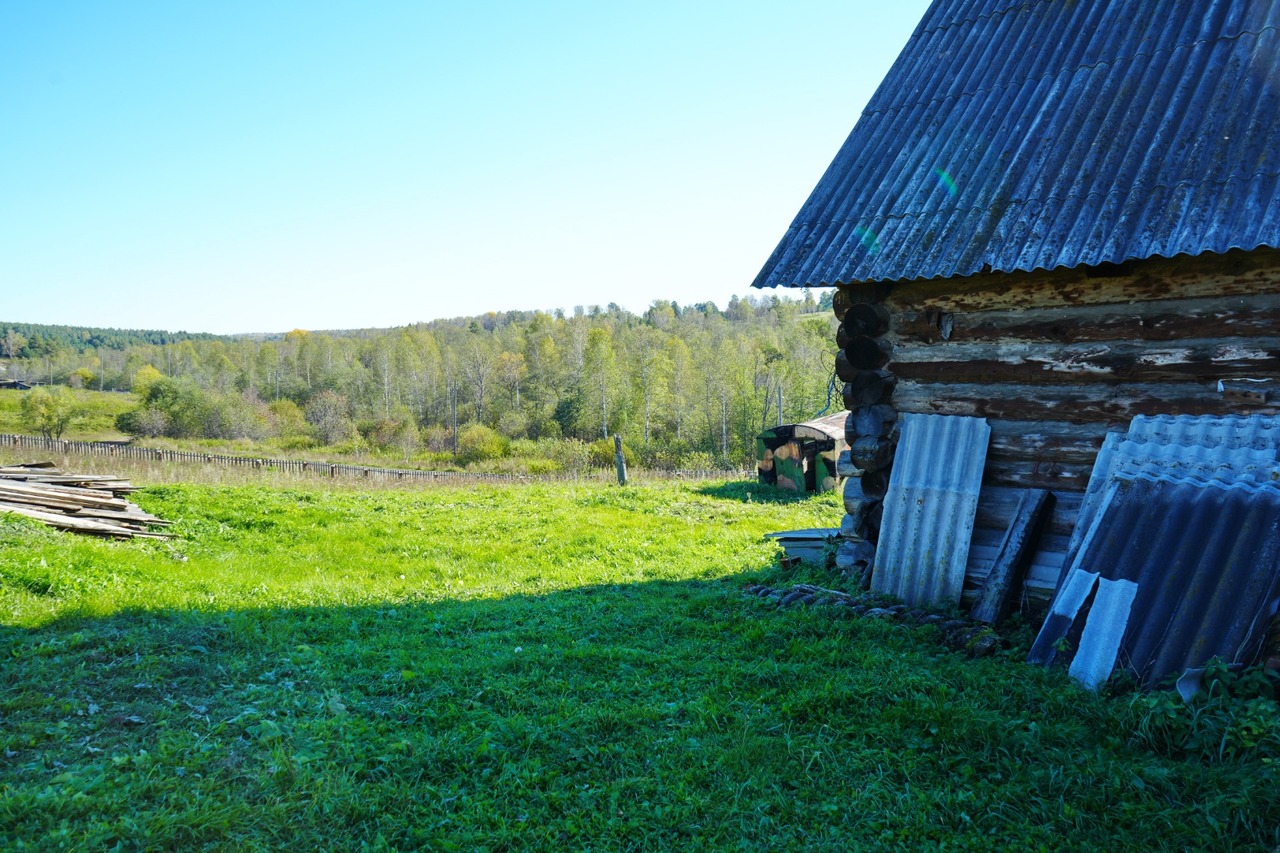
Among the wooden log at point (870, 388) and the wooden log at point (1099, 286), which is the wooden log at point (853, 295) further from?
the wooden log at point (870, 388)

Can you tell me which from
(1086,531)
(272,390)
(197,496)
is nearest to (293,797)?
(1086,531)

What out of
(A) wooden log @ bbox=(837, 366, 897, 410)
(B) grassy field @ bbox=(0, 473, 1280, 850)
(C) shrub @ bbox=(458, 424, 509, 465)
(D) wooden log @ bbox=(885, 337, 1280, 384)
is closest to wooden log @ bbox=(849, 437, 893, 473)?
(A) wooden log @ bbox=(837, 366, 897, 410)

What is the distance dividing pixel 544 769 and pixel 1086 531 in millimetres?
3843

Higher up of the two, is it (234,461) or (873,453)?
(873,453)

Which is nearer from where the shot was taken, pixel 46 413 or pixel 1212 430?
pixel 1212 430

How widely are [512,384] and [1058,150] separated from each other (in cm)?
6101

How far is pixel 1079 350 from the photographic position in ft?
19.4

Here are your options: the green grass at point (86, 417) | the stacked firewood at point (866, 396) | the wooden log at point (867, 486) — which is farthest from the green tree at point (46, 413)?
the stacked firewood at point (866, 396)

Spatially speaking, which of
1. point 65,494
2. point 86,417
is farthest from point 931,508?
point 86,417

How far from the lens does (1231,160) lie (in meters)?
5.32

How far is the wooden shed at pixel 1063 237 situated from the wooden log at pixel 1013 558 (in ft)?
0.58

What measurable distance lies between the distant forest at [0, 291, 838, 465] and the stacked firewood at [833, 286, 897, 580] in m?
33.9

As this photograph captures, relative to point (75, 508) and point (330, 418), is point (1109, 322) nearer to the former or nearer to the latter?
point (75, 508)

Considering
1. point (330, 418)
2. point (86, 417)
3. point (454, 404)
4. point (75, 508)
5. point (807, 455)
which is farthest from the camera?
point (454, 404)
